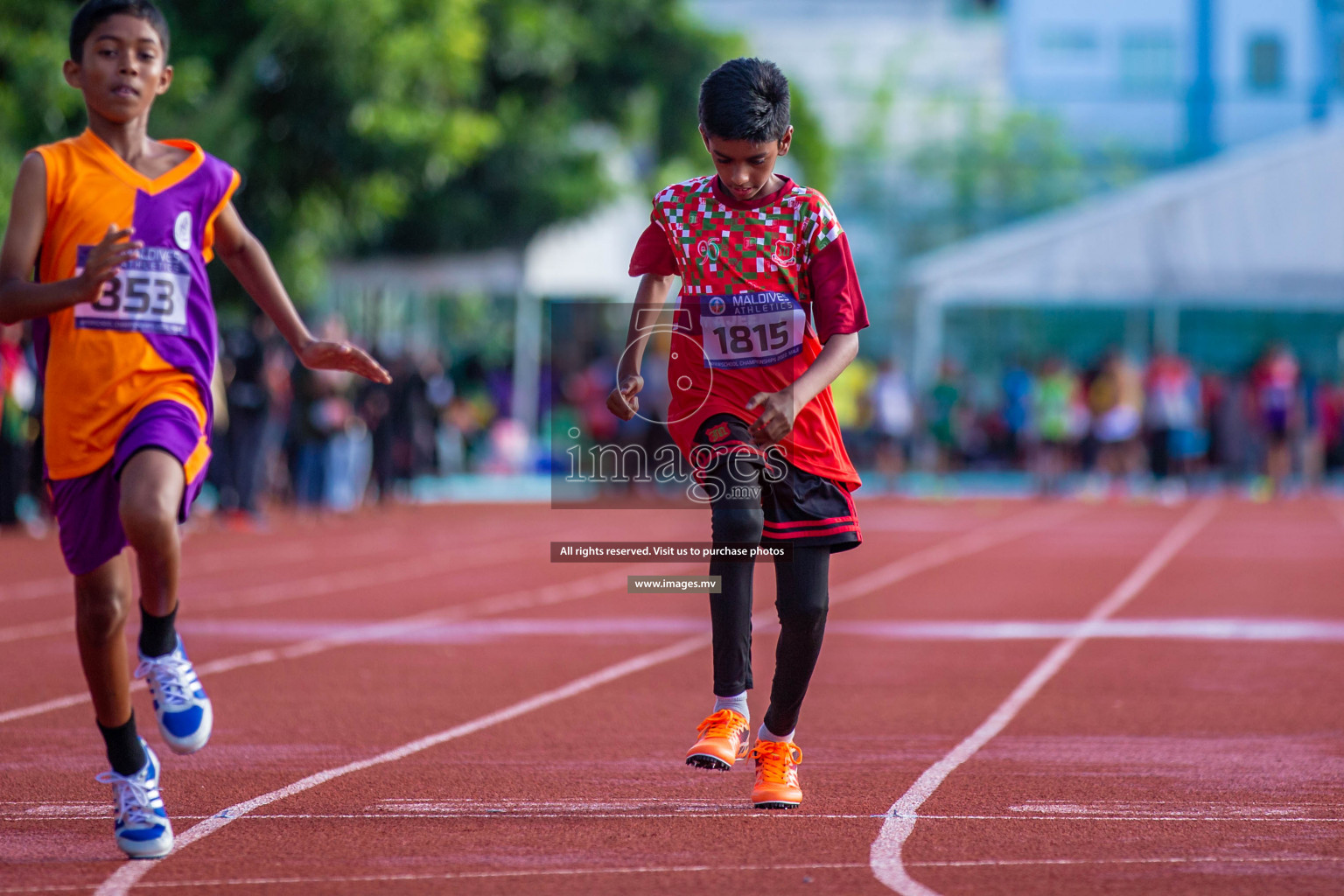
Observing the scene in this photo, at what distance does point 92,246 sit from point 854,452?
2545 cm

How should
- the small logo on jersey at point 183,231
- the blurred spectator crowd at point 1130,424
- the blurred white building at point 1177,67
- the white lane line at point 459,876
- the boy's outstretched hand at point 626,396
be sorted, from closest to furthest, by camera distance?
the white lane line at point 459,876
the small logo on jersey at point 183,231
the boy's outstretched hand at point 626,396
the blurred spectator crowd at point 1130,424
the blurred white building at point 1177,67

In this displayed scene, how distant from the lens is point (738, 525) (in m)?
4.71

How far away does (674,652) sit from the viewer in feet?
29.1

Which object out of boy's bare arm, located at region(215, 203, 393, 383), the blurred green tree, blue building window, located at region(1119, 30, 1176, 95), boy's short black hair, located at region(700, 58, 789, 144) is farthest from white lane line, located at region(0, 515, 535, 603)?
blue building window, located at region(1119, 30, 1176, 95)

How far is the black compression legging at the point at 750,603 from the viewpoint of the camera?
4.75 metres

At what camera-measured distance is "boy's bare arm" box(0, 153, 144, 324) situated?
4.00 m

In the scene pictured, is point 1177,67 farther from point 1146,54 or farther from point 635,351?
point 635,351

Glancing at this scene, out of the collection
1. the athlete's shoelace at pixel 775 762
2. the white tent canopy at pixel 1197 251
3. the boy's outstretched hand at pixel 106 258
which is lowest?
the athlete's shoelace at pixel 775 762

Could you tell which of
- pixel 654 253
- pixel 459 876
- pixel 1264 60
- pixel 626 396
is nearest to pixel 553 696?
pixel 626 396

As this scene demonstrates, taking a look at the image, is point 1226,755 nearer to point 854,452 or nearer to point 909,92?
point 854,452

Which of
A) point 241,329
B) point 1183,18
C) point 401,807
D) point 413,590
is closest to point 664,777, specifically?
point 401,807

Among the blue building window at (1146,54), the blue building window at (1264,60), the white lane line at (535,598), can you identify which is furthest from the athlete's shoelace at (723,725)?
the blue building window at (1146,54)

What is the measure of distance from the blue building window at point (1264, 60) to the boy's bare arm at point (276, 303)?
46.8m

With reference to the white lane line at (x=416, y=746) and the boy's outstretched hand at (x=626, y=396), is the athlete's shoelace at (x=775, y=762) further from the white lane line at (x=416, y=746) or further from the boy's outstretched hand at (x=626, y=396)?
the white lane line at (x=416, y=746)
